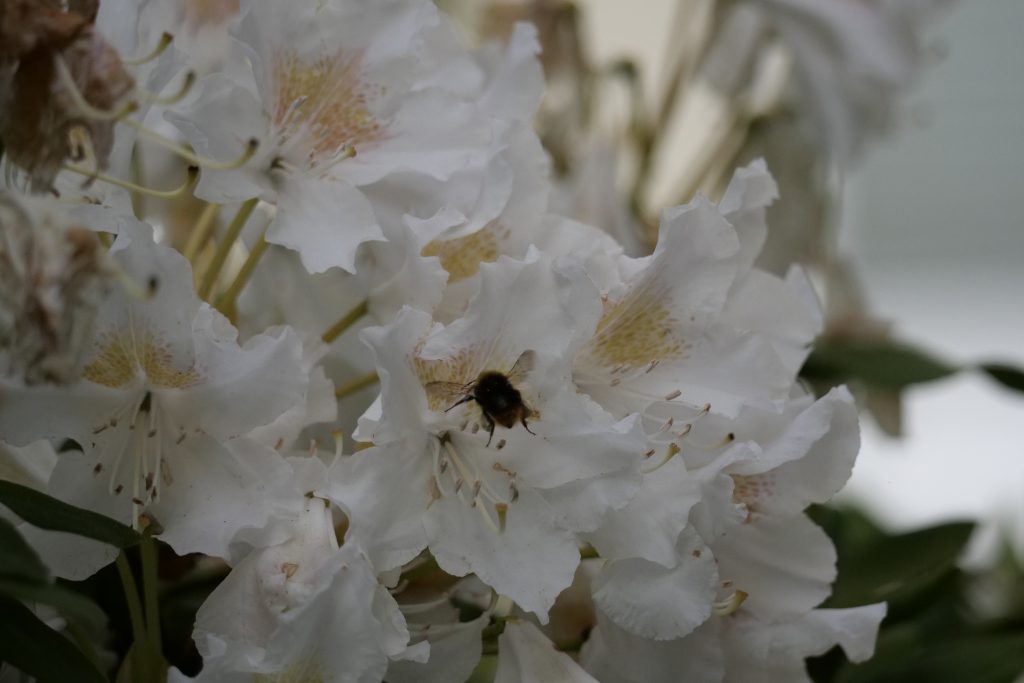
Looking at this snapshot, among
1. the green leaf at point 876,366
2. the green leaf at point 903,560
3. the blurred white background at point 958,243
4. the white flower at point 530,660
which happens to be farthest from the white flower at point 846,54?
the blurred white background at point 958,243

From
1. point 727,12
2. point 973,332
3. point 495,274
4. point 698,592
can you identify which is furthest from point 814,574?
point 973,332

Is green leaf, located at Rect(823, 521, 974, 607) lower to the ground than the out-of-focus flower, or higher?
lower

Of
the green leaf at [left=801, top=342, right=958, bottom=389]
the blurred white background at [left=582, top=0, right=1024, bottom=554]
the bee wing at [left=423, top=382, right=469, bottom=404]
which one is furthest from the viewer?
the blurred white background at [left=582, top=0, right=1024, bottom=554]

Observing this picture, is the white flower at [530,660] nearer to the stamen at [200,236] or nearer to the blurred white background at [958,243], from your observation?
the stamen at [200,236]

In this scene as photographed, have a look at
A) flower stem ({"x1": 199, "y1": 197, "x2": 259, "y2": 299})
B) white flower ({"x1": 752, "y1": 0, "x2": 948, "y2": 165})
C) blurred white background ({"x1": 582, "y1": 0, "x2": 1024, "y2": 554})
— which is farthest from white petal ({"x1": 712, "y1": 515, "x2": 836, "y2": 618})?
blurred white background ({"x1": 582, "y1": 0, "x2": 1024, "y2": 554})

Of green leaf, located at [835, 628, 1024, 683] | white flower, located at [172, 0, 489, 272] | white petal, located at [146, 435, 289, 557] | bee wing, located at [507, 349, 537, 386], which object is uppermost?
white flower, located at [172, 0, 489, 272]

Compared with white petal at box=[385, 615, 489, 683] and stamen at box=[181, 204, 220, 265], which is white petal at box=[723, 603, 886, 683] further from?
stamen at box=[181, 204, 220, 265]
